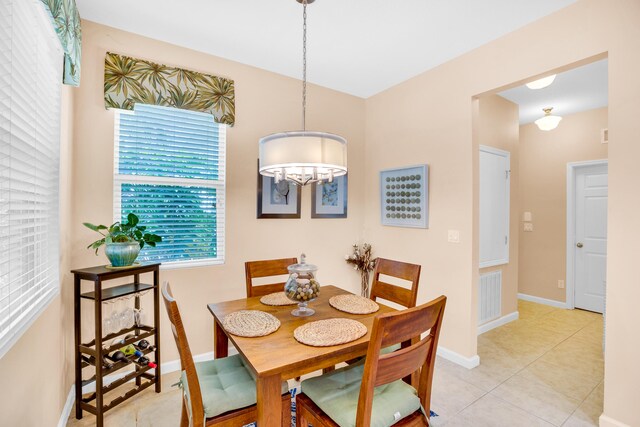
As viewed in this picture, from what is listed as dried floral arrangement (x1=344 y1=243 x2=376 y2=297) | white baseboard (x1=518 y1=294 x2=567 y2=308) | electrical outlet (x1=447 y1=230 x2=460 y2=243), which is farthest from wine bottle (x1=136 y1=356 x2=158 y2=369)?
A: white baseboard (x1=518 y1=294 x2=567 y2=308)

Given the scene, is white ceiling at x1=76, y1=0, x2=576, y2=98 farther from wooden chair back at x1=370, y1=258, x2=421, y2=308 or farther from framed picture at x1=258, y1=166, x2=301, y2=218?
wooden chair back at x1=370, y1=258, x2=421, y2=308

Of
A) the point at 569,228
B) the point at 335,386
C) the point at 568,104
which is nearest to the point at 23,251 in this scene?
the point at 335,386

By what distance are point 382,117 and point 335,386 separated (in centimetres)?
297

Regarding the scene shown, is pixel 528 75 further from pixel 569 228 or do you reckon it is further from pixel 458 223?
pixel 569 228

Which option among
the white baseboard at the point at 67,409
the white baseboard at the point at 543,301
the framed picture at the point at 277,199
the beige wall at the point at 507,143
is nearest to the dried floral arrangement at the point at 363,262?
the framed picture at the point at 277,199

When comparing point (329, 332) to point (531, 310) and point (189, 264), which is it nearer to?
point (189, 264)

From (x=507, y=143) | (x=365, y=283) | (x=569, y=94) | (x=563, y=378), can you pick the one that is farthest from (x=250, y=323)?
(x=569, y=94)

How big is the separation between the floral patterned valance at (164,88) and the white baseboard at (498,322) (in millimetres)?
3477

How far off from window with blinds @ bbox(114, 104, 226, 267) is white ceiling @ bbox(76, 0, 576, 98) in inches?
24.6

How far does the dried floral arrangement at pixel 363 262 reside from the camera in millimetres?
3654

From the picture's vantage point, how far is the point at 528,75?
232 cm

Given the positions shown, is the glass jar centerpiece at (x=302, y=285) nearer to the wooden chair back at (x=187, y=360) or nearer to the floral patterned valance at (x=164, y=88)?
the wooden chair back at (x=187, y=360)

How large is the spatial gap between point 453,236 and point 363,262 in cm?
114

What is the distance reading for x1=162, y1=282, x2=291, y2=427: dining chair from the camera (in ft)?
4.13
